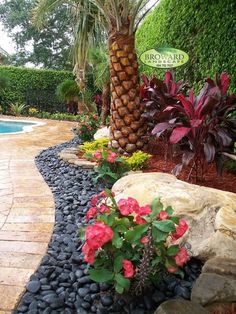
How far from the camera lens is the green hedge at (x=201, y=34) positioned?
4.50 metres

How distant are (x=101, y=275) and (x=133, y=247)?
0.85 feet

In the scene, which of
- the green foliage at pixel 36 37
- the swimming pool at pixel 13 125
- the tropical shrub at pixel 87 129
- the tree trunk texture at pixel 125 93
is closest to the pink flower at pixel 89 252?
the tree trunk texture at pixel 125 93

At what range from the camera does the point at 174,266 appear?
5.78 feet

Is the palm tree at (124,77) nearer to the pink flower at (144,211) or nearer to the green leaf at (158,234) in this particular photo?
the pink flower at (144,211)

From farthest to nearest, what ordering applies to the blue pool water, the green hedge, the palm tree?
the blue pool water → the palm tree → the green hedge

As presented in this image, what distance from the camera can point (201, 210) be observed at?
2395mm

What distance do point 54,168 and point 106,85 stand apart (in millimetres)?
5532

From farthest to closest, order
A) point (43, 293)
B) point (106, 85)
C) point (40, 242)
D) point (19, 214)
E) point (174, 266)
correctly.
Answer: point (106, 85)
point (19, 214)
point (40, 242)
point (43, 293)
point (174, 266)

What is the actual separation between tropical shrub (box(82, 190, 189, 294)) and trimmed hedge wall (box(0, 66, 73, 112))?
631 inches

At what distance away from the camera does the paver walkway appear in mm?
2016

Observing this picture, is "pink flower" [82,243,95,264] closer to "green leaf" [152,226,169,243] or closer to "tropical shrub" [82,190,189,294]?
"tropical shrub" [82,190,189,294]

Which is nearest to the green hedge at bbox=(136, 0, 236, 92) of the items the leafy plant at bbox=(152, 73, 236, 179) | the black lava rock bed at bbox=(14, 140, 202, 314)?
the leafy plant at bbox=(152, 73, 236, 179)

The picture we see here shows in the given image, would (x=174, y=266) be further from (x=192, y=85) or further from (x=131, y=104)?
(x=192, y=85)

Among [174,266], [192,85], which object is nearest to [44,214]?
[174,266]
